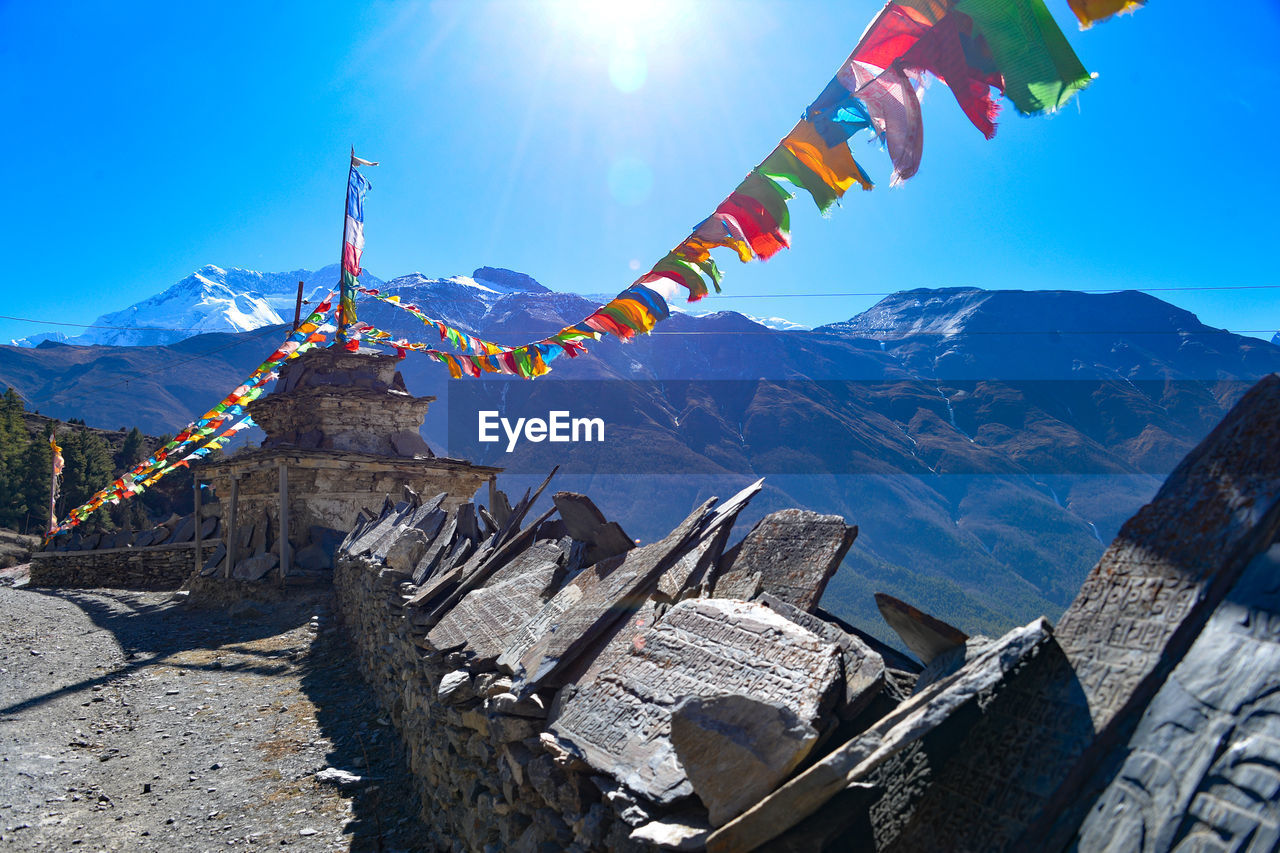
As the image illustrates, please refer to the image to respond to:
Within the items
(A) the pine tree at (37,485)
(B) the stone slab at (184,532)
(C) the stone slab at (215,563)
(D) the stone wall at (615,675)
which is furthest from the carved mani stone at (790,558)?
(A) the pine tree at (37,485)

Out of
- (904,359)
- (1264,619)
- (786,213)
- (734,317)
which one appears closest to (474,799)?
(1264,619)

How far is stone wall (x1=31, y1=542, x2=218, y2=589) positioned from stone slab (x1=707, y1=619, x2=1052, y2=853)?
21664mm

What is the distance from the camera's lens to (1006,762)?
4.85 ft

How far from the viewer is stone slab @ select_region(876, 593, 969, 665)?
5.94 feet

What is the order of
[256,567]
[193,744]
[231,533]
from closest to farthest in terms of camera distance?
[193,744], [256,567], [231,533]

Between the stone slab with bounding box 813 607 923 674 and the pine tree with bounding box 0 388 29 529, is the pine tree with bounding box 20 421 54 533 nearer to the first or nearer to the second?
the pine tree with bounding box 0 388 29 529

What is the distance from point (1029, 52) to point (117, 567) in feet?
78.1

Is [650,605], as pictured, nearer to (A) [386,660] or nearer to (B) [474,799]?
(B) [474,799]

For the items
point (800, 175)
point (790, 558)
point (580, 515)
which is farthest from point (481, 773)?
point (800, 175)

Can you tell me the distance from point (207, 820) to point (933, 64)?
680 cm

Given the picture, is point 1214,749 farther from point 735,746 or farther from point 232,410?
point 232,410

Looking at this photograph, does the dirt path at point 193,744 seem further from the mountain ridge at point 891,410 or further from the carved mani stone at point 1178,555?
the mountain ridge at point 891,410

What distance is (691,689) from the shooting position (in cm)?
214

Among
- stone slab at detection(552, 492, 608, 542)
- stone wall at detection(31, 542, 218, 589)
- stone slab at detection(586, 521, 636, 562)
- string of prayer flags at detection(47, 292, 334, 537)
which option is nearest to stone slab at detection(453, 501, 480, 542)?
stone slab at detection(552, 492, 608, 542)
